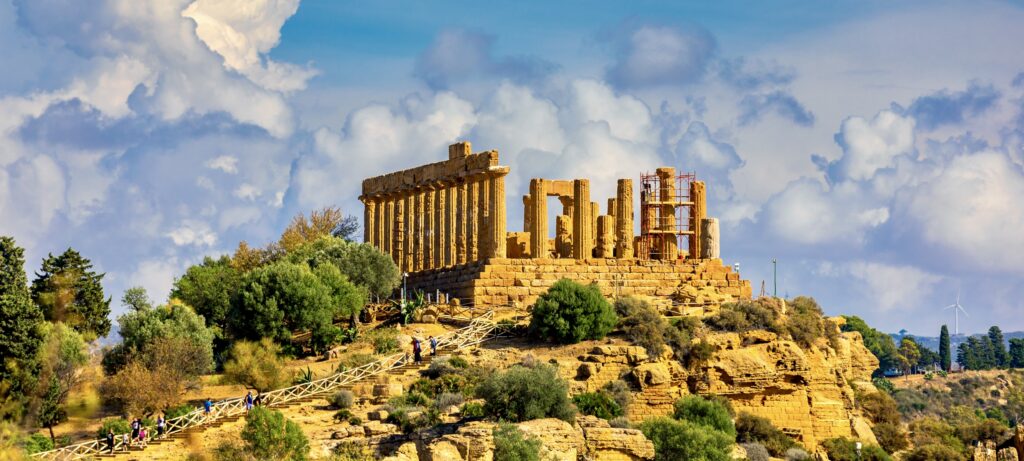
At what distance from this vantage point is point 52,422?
166ft

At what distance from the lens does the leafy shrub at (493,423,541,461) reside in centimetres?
4272

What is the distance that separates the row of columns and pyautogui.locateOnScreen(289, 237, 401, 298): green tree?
309 cm

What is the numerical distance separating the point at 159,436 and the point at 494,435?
11.7 metres

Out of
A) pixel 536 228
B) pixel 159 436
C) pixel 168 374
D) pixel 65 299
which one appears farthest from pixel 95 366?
pixel 65 299

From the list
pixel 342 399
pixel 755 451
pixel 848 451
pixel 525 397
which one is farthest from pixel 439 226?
pixel 525 397

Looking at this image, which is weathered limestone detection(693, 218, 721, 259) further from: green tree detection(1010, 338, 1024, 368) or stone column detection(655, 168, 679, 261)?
green tree detection(1010, 338, 1024, 368)

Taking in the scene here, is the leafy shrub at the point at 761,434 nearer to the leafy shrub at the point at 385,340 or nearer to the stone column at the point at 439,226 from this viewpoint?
the leafy shrub at the point at 385,340

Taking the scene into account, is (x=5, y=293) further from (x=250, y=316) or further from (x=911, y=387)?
(x=911, y=387)

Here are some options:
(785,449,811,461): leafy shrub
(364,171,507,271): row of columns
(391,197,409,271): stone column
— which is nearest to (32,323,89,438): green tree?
(364,171,507,271): row of columns

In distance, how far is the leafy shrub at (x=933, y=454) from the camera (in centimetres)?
6169

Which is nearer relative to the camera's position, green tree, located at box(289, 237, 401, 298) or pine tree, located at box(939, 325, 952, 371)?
green tree, located at box(289, 237, 401, 298)

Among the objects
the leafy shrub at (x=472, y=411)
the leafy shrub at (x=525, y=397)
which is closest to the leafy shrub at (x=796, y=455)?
the leafy shrub at (x=525, y=397)

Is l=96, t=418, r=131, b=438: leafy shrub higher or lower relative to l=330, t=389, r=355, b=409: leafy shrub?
lower

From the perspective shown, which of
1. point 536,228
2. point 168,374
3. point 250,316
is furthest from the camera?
point 536,228
